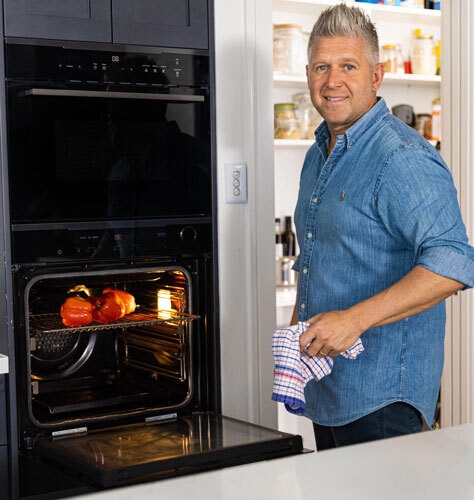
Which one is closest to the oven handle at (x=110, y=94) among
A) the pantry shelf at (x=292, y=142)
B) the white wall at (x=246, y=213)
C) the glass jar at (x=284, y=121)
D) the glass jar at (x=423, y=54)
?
the white wall at (x=246, y=213)

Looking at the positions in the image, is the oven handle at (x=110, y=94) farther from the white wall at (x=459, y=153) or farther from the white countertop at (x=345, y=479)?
the white countertop at (x=345, y=479)

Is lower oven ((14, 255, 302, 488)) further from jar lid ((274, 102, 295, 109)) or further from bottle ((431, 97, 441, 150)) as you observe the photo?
bottle ((431, 97, 441, 150))

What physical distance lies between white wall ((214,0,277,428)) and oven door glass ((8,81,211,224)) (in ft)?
0.30

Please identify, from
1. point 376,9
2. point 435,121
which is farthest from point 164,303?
point 435,121

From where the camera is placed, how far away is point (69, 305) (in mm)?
2414

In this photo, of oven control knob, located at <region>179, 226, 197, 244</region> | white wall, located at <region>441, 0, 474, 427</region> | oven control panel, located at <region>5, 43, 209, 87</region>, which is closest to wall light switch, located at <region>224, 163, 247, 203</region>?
oven control knob, located at <region>179, 226, 197, 244</region>

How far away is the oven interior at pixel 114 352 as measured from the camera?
2375 millimetres

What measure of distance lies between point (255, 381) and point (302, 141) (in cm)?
194

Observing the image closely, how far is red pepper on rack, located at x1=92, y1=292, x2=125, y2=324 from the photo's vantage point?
95.7 inches

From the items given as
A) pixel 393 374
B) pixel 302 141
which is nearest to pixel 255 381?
pixel 393 374

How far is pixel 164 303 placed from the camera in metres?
2.60

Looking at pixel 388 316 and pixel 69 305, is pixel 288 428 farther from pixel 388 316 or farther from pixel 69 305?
pixel 388 316

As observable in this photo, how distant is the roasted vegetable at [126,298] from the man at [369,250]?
1.90ft

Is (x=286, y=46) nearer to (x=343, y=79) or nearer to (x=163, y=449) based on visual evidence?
(x=343, y=79)
